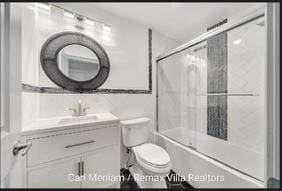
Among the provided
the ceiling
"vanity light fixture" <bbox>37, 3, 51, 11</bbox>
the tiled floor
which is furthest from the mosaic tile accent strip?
"vanity light fixture" <bbox>37, 3, 51, 11</bbox>

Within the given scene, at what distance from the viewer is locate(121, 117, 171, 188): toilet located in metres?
1.30

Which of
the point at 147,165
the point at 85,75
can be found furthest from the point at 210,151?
the point at 85,75

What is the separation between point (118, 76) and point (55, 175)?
1.29m

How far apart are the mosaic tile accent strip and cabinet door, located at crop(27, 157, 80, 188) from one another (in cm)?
178

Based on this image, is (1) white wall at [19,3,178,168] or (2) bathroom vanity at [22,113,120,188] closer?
(2) bathroom vanity at [22,113,120,188]

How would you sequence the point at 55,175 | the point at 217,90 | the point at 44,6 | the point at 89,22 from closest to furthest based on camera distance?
1. the point at 55,175
2. the point at 44,6
3. the point at 89,22
4. the point at 217,90

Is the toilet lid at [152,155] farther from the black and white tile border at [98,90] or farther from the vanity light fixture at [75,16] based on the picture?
the vanity light fixture at [75,16]

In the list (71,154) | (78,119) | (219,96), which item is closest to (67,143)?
(71,154)

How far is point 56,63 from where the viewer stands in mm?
1447

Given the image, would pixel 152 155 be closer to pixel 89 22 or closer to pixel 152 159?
pixel 152 159

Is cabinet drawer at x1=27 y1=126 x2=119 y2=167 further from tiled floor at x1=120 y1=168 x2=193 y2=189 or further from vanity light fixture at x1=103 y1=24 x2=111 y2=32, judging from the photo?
vanity light fixture at x1=103 y1=24 x2=111 y2=32

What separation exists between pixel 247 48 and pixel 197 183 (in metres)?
1.75

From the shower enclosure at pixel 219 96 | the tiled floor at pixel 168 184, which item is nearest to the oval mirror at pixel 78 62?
the shower enclosure at pixel 219 96

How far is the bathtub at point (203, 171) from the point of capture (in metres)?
1.08
